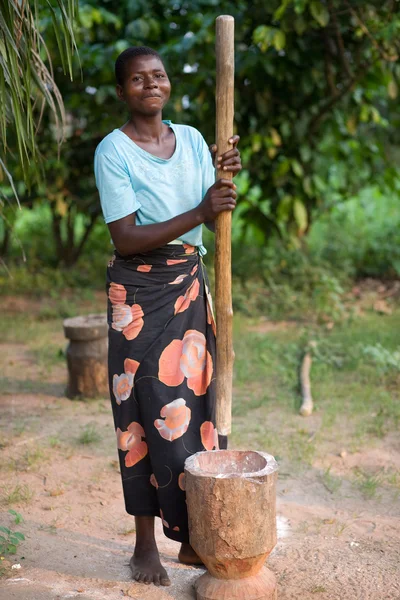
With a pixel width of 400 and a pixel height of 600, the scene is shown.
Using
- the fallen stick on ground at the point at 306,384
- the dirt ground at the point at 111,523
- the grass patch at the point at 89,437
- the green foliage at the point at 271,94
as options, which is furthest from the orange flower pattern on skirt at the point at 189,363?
the green foliage at the point at 271,94

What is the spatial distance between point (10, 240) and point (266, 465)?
7287 mm

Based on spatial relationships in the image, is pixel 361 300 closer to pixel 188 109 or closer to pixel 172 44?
pixel 188 109

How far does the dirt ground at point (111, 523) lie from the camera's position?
273 centimetres

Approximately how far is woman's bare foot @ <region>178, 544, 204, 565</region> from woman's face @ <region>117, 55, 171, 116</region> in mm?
1535

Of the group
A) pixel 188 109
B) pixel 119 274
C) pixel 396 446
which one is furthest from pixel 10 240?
pixel 119 274

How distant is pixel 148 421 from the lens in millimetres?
2674

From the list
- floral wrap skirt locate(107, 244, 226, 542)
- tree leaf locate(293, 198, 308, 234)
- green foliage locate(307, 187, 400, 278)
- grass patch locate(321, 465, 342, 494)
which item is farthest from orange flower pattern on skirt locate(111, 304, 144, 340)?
green foliage locate(307, 187, 400, 278)

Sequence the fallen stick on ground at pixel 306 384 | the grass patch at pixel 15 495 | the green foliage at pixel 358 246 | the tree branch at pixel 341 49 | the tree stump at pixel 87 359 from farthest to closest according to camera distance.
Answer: the green foliage at pixel 358 246
the tree branch at pixel 341 49
the tree stump at pixel 87 359
the fallen stick on ground at pixel 306 384
the grass patch at pixel 15 495

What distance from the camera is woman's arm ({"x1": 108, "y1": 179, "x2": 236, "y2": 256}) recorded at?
2533mm

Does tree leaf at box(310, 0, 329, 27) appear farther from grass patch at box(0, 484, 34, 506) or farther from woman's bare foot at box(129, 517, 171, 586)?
woman's bare foot at box(129, 517, 171, 586)

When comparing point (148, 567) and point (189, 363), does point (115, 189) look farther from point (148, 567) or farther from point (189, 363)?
point (148, 567)

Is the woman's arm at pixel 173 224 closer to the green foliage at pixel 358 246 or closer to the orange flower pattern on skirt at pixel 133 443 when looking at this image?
the orange flower pattern on skirt at pixel 133 443

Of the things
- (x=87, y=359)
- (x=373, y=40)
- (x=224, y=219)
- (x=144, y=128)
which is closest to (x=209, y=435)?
(x=224, y=219)

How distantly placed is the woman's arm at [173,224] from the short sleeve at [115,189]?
26 millimetres
